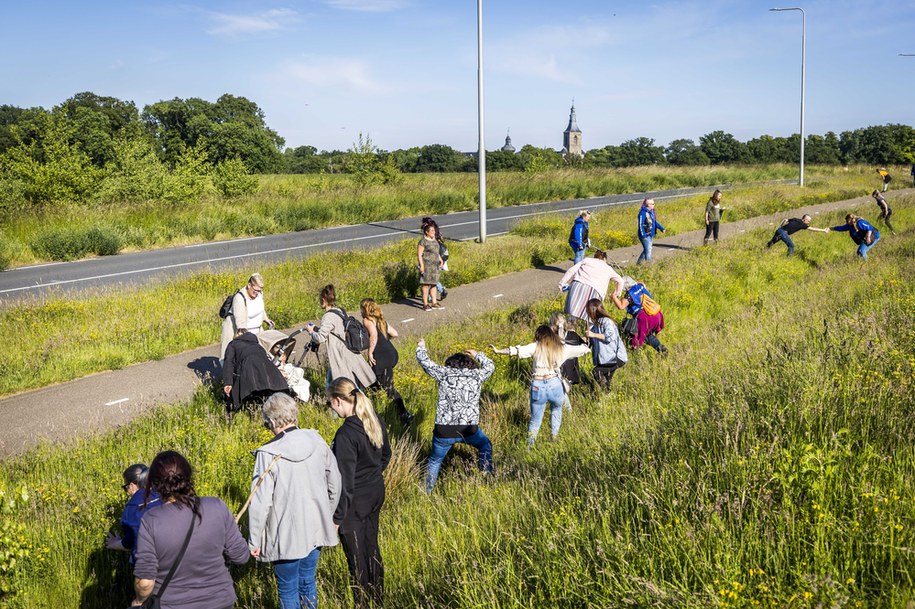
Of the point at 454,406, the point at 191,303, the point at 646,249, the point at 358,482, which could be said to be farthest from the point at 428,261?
the point at 358,482

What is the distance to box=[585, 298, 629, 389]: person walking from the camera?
29.5 feet

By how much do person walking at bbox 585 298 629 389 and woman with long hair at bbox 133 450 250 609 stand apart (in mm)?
5743

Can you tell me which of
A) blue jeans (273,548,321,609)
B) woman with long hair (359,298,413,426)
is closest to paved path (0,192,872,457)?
woman with long hair (359,298,413,426)

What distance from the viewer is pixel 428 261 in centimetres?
1428

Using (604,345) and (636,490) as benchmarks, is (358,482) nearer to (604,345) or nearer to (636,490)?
(636,490)

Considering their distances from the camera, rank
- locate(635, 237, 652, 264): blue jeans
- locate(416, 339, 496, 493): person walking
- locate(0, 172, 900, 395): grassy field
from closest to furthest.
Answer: locate(416, 339, 496, 493): person walking → locate(0, 172, 900, 395): grassy field → locate(635, 237, 652, 264): blue jeans

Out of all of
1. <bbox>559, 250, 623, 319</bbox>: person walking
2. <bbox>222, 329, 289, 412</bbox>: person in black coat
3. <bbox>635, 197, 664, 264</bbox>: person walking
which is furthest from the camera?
<bbox>635, 197, 664, 264</bbox>: person walking

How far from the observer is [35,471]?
23.7 feet

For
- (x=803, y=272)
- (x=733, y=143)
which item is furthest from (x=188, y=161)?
(x=733, y=143)

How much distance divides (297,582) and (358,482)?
0.80 meters

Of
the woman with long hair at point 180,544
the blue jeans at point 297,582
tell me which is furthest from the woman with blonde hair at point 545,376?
the woman with long hair at point 180,544

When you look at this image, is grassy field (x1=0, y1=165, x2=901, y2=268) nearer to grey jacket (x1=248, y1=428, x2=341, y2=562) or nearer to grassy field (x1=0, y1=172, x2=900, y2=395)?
grassy field (x1=0, y1=172, x2=900, y2=395)

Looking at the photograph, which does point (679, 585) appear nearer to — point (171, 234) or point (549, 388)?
point (549, 388)

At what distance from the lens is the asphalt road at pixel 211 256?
57.4 ft
